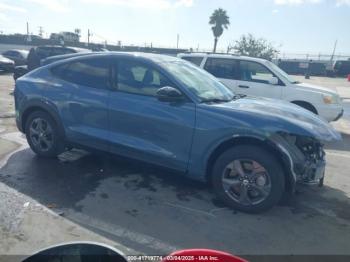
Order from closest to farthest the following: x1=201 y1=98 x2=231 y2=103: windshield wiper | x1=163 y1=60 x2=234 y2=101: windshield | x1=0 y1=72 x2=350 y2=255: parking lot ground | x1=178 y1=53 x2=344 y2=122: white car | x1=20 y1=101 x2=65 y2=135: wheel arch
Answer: x1=0 y1=72 x2=350 y2=255: parking lot ground, x1=201 y1=98 x2=231 y2=103: windshield wiper, x1=163 y1=60 x2=234 y2=101: windshield, x1=20 y1=101 x2=65 y2=135: wheel arch, x1=178 y1=53 x2=344 y2=122: white car

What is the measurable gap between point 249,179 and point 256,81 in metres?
4.81

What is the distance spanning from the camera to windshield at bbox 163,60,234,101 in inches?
164

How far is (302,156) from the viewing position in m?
3.71

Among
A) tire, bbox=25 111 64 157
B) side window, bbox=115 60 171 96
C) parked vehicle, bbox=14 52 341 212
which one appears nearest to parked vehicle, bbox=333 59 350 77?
parked vehicle, bbox=14 52 341 212

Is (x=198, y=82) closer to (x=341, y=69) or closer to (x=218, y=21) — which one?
(x=341, y=69)

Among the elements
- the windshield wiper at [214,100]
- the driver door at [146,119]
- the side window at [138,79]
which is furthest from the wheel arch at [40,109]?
the windshield wiper at [214,100]

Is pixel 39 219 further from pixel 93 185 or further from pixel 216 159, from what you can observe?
pixel 216 159

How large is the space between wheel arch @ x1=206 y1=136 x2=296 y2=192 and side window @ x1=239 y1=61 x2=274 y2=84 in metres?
4.65

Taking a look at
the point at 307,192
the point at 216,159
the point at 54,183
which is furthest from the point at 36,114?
the point at 307,192

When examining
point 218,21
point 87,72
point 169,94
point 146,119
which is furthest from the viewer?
point 218,21

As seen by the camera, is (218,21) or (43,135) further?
(218,21)

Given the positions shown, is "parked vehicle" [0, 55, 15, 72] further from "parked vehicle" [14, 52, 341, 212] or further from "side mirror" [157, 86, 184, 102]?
"side mirror" [157, 86, 184, 102]

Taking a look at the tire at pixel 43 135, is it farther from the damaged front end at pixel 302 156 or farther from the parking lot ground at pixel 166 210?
the damaged front end at pixel 302 156

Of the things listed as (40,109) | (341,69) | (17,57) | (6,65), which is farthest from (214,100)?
(341,69)
